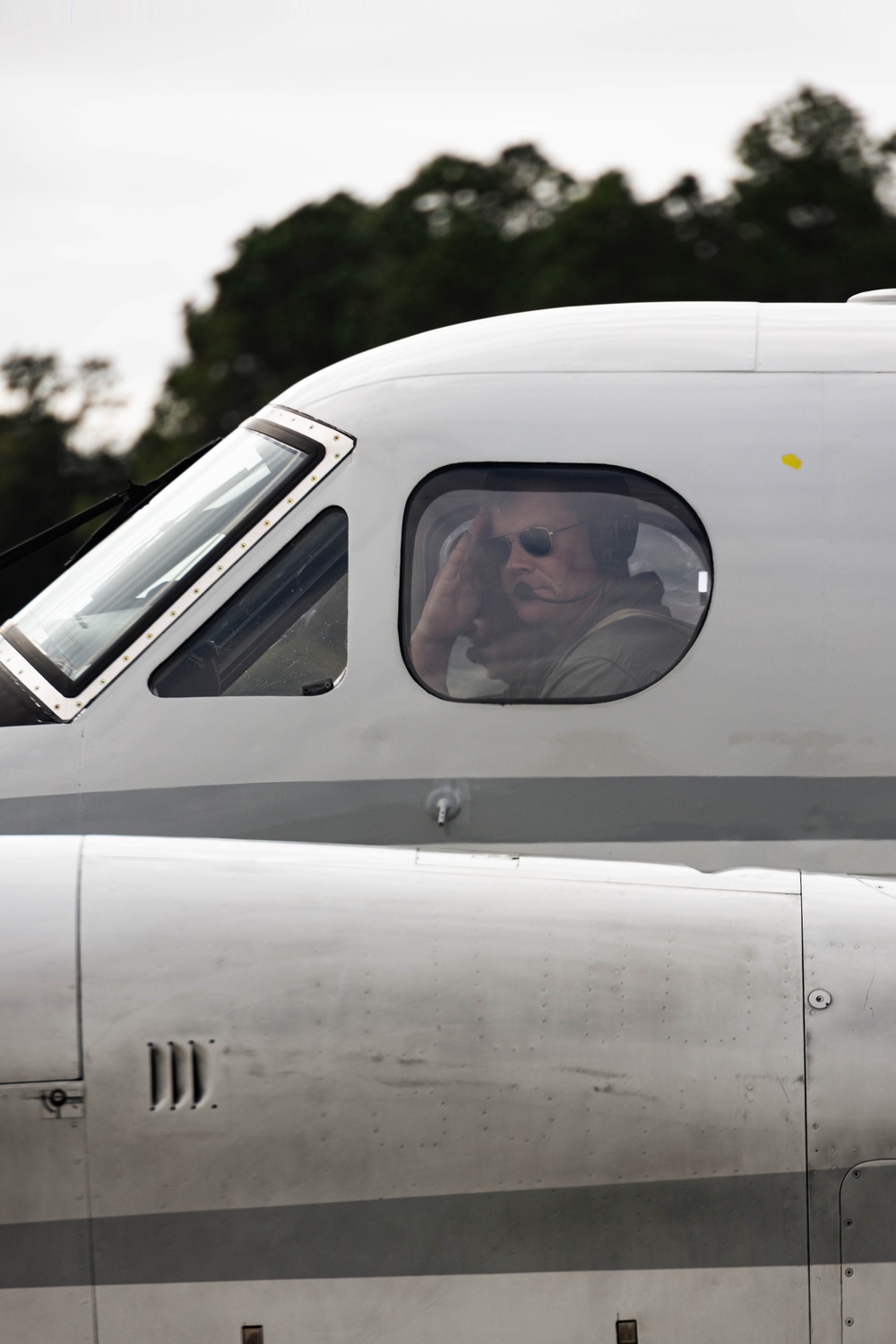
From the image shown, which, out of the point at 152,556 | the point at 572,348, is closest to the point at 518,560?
the point at 572,348

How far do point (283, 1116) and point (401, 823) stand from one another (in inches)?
39.9

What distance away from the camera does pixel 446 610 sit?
11.2ft

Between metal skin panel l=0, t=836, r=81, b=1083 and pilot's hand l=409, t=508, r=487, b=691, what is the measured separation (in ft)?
3.64

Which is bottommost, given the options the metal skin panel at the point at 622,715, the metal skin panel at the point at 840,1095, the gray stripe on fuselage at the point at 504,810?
the metal skin panel at the point at 840,1095

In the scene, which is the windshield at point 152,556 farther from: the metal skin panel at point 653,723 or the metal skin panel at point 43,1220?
the metal skin panel at point 43,1220

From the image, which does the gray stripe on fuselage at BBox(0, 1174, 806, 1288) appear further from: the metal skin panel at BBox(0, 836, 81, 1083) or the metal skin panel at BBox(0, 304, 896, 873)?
the metal skin panel at BBox(0, 304, 896, 873)

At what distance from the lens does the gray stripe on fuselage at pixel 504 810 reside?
3303mm

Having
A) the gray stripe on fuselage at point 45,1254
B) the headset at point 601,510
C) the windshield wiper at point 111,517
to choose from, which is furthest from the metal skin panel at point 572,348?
the gray stripe on fuselage at point 45,1254

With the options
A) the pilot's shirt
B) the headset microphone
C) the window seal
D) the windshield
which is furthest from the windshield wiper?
the pilot's shirt

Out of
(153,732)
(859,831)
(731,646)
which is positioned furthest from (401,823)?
(859,831)

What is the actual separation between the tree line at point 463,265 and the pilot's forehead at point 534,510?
1131 inches

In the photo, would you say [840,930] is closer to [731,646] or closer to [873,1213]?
[873,1213]

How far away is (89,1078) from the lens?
2.46 m

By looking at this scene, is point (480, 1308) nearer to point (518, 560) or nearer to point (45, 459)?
point (518, 560)
